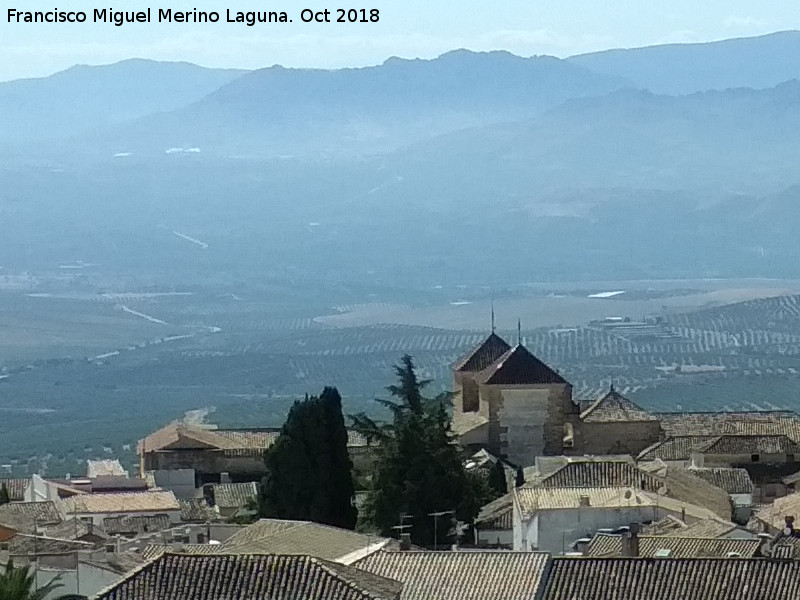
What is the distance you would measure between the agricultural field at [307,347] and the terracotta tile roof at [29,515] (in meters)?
24.2

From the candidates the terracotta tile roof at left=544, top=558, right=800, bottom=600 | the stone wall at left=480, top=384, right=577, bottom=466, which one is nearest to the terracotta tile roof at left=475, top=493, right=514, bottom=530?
the stone wall at left=480, top=384, right=577, bottom=466

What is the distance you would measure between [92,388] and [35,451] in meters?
32.7

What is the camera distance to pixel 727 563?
78.3 feet

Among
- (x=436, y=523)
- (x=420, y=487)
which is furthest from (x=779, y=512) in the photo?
(x=420, y=487)

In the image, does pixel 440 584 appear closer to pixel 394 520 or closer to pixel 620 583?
pixel 620 583

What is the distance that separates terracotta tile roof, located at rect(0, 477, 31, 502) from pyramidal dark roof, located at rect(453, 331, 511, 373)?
9.35 meters

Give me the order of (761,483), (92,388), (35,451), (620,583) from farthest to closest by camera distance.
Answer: (92,388)
(35,451)
(761,483)
(620,583)

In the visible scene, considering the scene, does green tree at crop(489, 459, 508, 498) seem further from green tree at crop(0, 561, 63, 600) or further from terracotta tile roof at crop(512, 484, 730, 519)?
green tree at crop(0, 561, 63, 600)

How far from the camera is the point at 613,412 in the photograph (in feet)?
152

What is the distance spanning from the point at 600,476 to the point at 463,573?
11.8 metres

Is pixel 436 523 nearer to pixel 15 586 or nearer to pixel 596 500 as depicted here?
pixel 596 500

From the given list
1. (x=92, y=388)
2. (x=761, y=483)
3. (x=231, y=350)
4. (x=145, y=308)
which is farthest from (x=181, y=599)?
(x=145, y=308)

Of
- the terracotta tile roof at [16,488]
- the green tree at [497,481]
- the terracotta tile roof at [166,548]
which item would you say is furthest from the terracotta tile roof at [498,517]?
the terracotta tile roof at [16,488]

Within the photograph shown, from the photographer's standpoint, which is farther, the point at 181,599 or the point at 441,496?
the point at 441,496
